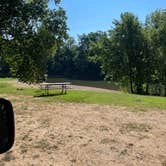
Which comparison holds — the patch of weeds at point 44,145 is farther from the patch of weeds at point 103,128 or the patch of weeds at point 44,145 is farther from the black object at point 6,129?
the black object at point 6,129

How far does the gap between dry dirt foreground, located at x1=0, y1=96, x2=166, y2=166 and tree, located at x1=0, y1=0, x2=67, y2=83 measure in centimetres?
230

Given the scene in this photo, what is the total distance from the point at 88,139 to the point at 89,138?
11 cm

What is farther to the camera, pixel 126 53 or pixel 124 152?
pixel 126 53

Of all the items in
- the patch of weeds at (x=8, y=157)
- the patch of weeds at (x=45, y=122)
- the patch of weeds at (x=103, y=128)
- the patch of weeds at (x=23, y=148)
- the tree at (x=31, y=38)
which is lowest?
the patch of weeds at (x=8, y=157)

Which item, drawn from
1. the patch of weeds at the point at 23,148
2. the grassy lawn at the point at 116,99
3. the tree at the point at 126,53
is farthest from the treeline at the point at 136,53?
the patch of weeds at the point at 23,148

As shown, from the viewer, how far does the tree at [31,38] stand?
1288 cm

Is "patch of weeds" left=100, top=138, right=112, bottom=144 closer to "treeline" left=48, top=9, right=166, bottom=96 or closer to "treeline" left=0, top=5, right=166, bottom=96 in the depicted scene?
"treeline" left=0, top=5, right=166, bottom=96

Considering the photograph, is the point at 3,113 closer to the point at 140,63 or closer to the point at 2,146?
the point at 2,146

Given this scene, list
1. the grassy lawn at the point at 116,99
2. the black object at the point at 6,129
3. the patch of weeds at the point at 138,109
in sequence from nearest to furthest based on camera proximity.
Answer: the black object at the point at 6,129 < the patch of weeds at the point at 138,109 < the grassy lawn at the point at 116,99

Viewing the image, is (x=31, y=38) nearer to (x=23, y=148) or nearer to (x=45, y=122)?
(x=45, y=122)

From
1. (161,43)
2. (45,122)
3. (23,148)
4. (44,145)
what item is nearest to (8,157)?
(23,148)

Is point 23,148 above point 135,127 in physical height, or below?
below

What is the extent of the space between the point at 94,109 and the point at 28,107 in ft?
9.14

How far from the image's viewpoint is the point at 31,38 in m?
13.4
